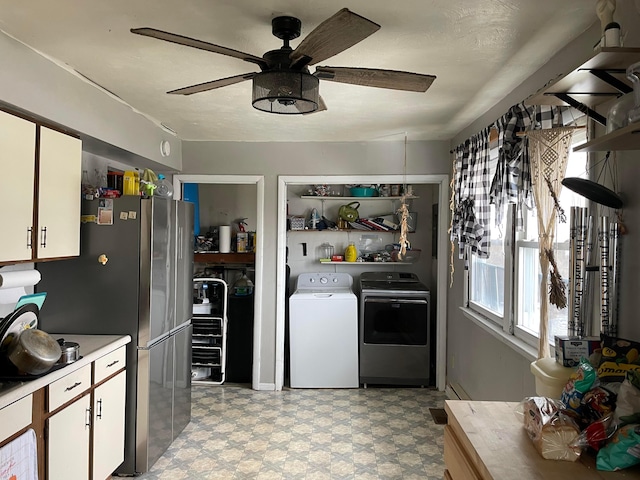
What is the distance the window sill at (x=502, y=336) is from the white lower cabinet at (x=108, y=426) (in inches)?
88.5

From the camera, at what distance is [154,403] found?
2.95 meters

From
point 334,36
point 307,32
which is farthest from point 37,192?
point 334,36

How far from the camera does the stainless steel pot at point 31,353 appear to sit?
200 centimetres

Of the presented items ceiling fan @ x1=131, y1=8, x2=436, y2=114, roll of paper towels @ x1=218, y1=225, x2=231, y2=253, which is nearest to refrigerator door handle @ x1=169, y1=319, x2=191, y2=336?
roll of paper towels @ x1=218, y1=225, x2=231, y2=253

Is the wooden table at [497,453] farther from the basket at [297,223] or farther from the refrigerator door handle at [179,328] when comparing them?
the basket at [297,223]

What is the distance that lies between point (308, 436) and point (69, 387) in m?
1.76

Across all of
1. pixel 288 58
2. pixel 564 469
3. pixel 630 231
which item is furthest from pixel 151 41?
pixel 564 469

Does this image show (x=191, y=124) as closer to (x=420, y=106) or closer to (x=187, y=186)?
(x=187, y=186)

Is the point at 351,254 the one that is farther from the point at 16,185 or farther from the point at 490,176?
the point at 16,185

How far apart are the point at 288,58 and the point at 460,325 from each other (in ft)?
9.39

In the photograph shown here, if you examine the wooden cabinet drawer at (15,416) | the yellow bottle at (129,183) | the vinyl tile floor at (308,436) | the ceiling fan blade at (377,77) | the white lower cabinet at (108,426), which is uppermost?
the ceiling fan blade at (377,77)

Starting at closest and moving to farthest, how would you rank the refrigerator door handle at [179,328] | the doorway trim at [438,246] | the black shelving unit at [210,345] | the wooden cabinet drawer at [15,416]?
the wooden cabinet drawer at [15,416], the refrigerator door handle at [179,328], the doorway trim at [438,246], the black shelving unit at [210,345]

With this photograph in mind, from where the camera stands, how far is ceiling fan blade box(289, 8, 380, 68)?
1448mm

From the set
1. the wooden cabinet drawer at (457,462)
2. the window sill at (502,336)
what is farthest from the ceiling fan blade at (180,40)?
the window sill at (502,336)
